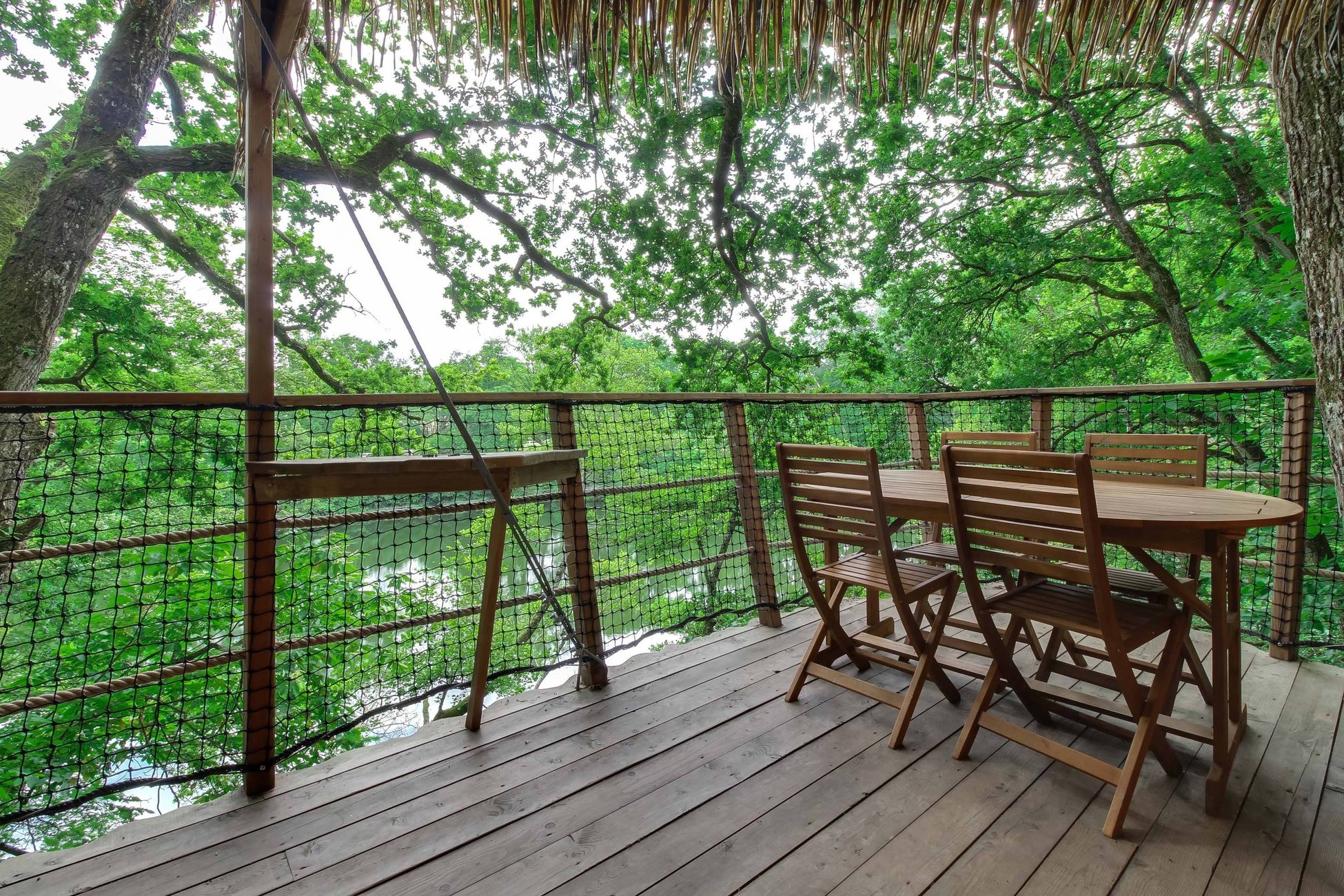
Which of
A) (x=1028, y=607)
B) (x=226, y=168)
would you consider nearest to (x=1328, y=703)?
(x=1028, y=607)

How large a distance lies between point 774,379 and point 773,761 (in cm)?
795

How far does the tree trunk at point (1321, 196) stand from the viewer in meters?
1.78

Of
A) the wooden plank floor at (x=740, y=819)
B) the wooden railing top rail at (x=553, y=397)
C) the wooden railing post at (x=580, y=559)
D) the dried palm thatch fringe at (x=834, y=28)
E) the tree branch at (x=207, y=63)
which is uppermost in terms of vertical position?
the tree branch at (x=207, y=63)

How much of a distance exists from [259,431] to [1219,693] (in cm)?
280

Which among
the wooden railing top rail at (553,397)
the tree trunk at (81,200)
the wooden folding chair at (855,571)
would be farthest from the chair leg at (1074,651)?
the tree trunk at (81,200)

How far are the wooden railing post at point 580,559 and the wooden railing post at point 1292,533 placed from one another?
9.15ft

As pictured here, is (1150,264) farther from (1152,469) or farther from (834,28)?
(834,28)

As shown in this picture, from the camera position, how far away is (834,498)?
2088 millimetres

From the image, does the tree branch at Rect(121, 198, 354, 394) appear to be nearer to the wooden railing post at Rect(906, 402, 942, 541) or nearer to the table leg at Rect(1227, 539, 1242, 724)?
the wooden railing post at Rect(906, 402, 942, 541)

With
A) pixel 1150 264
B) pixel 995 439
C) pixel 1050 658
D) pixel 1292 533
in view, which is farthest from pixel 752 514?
pixel 1150 264

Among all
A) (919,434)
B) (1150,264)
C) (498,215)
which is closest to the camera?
Result: (919,434)

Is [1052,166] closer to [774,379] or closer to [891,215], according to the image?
[891,215]

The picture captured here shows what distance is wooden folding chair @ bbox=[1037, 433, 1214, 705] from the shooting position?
1.87 meters

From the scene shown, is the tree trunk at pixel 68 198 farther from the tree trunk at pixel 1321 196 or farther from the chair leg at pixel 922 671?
the tree trunk at pixel 1321 196
